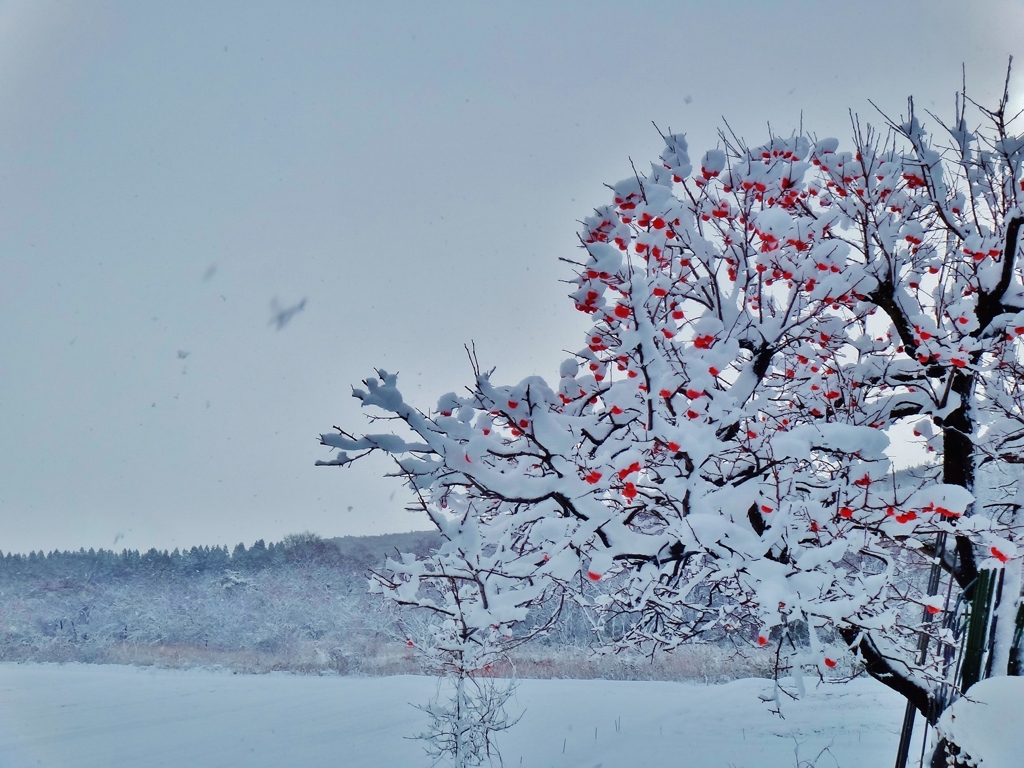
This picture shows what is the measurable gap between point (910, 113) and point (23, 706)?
15916 mm

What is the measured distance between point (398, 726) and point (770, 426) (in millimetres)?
9169

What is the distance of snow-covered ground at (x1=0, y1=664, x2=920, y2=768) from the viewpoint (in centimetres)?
789

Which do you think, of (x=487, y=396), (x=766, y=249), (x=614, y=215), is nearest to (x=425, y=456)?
(x=487, y=396)

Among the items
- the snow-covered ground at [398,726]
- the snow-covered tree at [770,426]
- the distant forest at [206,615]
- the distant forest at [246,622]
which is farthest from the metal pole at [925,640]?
the distant forest at [206,615]

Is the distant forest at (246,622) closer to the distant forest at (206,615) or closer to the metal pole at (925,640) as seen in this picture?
the distant forest at (206,615)

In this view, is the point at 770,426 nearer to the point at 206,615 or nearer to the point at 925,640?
the point at 925,640

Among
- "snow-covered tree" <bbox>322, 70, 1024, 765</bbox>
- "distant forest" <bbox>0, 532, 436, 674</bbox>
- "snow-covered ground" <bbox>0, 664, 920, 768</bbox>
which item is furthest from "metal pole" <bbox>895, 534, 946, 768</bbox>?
"distant forest" <bbox>0, 532, 436, 674</bbox>

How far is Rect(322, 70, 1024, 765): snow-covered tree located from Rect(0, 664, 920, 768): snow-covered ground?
3.10 m

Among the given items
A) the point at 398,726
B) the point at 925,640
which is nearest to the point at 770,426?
the point at 925,640

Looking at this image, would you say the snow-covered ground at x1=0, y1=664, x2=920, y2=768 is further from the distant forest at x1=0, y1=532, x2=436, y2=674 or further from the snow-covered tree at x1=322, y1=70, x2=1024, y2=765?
the distant forest at x1=0, y1=532, x2=436, y2=674

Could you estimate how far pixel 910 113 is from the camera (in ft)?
13.6

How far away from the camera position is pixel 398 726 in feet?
33.9

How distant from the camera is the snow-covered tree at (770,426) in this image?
111 inches

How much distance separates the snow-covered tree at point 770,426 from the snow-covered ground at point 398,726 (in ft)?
10.2
